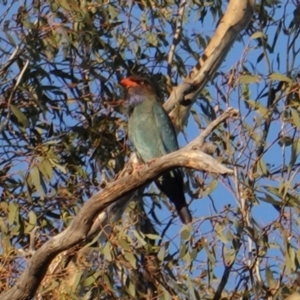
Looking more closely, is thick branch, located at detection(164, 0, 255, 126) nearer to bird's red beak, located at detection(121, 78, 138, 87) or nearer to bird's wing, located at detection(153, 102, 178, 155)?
bird's wing, located at detection(153, 102, 178, 155)

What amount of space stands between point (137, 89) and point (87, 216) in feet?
5.10

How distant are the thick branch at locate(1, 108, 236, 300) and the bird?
1.07 metres

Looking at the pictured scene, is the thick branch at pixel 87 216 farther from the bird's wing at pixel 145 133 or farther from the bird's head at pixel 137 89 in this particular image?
the bird's head at pixel 137 89

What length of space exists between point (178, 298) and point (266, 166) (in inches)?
25.2

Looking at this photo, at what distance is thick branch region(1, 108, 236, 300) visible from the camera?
4.50 m

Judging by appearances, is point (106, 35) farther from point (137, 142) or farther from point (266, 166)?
point (266, 166)

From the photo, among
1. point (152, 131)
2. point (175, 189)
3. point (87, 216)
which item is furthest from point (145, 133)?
point (87, 216)

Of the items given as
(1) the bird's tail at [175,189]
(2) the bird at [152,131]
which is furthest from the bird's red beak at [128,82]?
(1) the bird's tail at [175,189]

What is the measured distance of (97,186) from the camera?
573 centimetres

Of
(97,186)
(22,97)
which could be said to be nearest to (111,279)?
(97,186)

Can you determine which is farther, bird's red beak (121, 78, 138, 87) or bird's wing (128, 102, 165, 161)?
bird's red beak (121, 78, 138, 87)

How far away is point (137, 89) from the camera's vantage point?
6.07 metres

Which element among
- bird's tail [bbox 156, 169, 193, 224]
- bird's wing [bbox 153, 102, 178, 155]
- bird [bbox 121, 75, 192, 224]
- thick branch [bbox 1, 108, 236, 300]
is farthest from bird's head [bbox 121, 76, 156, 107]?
thick branch [bbox 1, 108, 236, 300]

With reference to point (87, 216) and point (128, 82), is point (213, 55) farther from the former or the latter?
point (87, 216)
